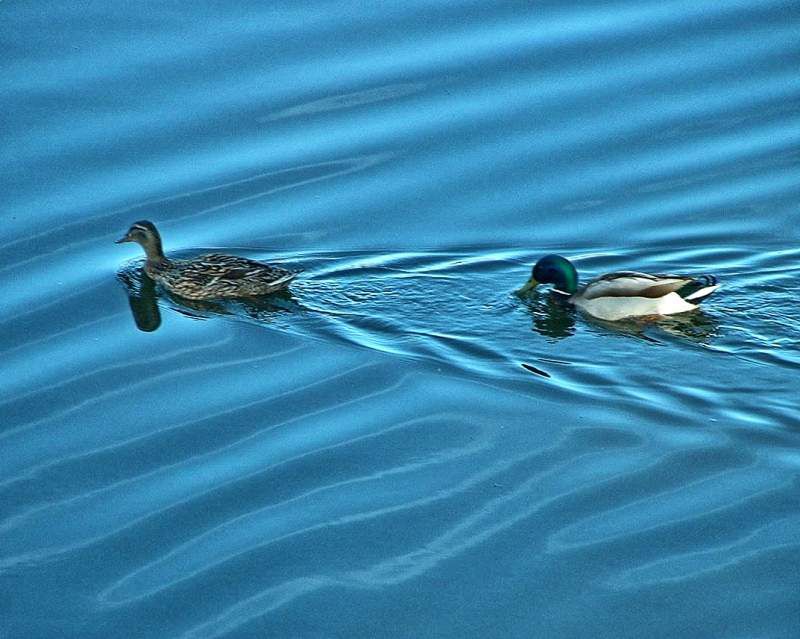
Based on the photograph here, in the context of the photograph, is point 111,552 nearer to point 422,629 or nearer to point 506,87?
point 422,629

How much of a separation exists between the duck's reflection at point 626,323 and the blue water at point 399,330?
31 mm

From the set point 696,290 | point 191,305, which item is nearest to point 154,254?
point 191,305

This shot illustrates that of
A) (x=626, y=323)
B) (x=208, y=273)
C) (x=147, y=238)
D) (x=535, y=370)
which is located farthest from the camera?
(x=147, y=238)

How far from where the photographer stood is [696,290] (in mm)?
11227

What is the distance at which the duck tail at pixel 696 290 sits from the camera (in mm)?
11219

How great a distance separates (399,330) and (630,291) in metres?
1.66

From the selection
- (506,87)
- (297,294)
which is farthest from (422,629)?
(506,87)

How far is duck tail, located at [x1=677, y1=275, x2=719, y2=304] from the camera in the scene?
11.2m

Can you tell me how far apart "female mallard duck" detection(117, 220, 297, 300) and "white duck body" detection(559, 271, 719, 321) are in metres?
2.37

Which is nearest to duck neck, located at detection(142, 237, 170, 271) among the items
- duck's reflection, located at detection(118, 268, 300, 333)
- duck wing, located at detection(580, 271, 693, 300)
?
duck's reflection, located at detection(118, 268, 300, 333)

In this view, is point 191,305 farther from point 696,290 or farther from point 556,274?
point 696,290

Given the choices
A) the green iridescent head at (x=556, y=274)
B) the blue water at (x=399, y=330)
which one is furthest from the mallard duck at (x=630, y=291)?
A: the blue water at (x=399, y=330)

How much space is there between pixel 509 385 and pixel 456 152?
3.89 metres

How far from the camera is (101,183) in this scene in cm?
1316
